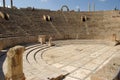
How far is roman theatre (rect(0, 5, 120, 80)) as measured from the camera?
9945mm

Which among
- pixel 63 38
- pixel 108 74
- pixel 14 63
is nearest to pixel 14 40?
pixel 63 38

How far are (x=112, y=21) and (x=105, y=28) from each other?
6.61ft

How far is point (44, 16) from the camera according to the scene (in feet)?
76.5

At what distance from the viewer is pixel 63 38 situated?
2120 centimetres

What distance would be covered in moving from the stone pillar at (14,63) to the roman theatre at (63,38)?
6.19ft

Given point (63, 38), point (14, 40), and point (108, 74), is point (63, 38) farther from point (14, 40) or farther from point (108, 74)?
point (108, 74)

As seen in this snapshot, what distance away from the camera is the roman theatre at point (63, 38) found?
995cm

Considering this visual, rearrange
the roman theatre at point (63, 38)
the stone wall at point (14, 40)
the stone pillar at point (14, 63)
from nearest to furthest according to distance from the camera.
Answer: the stone pillar at point (14, 63)
the roman theatre at point (63, 38)
the stone wall at point (14, 40)

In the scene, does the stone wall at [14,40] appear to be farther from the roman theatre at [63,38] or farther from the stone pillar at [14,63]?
the stone pillar at [14,63]

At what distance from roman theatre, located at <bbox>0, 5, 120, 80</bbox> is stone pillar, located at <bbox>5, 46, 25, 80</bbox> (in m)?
1.89

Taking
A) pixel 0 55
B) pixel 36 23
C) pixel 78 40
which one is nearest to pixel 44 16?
pixel 36 23

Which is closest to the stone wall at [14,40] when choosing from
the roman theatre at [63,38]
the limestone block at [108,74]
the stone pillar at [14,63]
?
the roman theatre at [63,38]

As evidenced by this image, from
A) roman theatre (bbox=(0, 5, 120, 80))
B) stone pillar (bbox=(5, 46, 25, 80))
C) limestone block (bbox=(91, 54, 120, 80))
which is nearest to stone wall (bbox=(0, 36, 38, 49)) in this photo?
roman theatre (bbox=(0, 5, 120, 80))

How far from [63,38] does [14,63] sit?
16.0 metres
